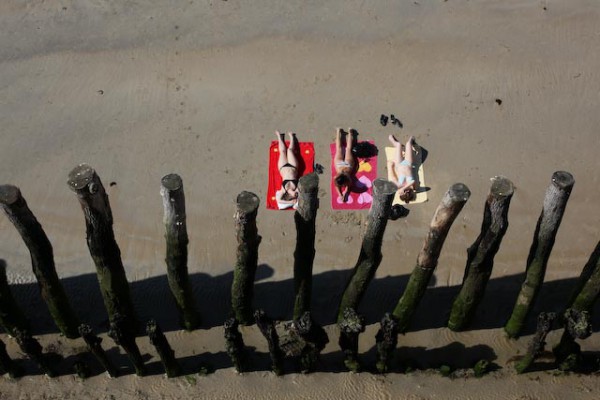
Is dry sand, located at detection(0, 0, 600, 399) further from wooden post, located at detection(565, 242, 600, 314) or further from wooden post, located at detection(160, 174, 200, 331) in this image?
wooden post, located at detection(565, 242, 600, 314)

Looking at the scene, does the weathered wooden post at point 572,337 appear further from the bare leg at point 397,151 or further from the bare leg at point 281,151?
the bare leg at point 281,151

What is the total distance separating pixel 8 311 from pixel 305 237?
6148 mm

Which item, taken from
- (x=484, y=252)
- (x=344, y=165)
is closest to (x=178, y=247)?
(x=344, y=165)

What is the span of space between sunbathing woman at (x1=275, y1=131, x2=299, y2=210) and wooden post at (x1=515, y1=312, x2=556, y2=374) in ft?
20.0

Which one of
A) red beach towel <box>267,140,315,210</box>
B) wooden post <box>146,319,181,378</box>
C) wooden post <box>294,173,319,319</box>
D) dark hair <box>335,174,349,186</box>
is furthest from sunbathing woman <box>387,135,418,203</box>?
wooden post <box>146,319,181,378</box>

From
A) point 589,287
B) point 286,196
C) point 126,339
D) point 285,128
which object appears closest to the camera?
point 126,339

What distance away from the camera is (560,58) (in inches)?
778

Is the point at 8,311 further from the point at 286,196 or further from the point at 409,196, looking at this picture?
the point at 409,196

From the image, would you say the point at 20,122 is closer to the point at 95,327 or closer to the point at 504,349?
the point at 95,327

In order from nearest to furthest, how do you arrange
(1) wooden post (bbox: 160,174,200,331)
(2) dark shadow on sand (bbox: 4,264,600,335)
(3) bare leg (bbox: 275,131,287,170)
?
(1) wooden post (bbox: 160,174,200,331) → (2) dark shadow on sand (bbox: 4,264,600,335) → (3) bare leg (bbox: 275,131,287,170)

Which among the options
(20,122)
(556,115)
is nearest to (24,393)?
(20,122)

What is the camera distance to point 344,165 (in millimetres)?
17062

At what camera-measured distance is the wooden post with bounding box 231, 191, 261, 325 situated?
39.8 feet

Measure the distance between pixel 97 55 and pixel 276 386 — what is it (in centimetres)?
1122
